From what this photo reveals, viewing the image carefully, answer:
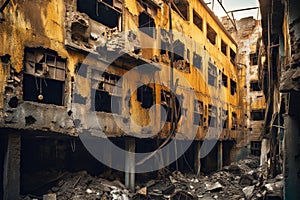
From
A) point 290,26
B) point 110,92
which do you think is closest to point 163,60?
point 110,92

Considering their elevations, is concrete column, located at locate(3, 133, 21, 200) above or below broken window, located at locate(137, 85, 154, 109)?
below

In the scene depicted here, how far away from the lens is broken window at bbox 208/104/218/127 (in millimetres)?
21131

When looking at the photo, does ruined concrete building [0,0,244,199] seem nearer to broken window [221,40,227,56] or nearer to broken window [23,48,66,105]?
broken window [23,48,66,105]

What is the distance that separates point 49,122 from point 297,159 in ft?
22.2

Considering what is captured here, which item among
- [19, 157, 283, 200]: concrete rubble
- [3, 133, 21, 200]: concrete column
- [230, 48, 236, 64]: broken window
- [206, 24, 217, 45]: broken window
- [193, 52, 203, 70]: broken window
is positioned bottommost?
[19, 157, 283, 200]: concrete rubble

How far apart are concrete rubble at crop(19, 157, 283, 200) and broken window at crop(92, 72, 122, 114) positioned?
2557 mm

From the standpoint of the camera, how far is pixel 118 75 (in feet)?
41.4

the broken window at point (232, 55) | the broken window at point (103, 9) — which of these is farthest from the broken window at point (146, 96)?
the broken window at point (232, 55)

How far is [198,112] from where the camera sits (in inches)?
760

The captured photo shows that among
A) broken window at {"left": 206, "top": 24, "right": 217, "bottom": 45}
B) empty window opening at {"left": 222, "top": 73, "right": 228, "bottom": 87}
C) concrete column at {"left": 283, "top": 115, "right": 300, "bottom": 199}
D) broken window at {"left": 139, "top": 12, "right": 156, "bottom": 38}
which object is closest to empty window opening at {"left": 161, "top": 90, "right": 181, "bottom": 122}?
broken window at {"left": 139, "top": 12, "right": 156, "bottom": 38}

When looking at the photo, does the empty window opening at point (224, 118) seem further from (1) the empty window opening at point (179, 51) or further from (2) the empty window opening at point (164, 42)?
(2) the empty window opening at point (164, 42)

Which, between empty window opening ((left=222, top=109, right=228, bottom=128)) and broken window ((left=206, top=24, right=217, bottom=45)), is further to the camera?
empty window opening ((left=222, top=109, right=228, bottom=128))

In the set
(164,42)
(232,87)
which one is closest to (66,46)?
(164,42)

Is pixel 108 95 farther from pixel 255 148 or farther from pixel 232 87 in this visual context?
pixel 255 148
